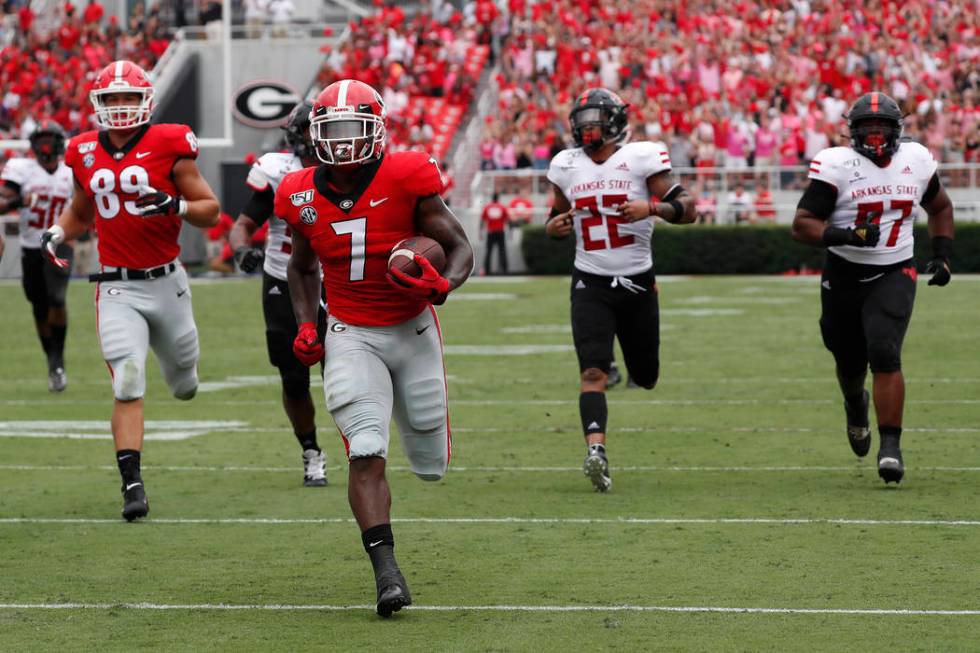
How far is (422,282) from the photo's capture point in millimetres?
5516

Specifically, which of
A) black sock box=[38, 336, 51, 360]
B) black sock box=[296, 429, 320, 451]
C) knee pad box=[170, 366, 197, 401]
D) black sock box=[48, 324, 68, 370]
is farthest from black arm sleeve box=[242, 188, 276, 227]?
black sock box=[38, 336, 51, 360]

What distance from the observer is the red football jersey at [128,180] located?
7758mm

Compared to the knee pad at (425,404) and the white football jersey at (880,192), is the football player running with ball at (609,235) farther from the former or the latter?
the knee pad at (425,404)

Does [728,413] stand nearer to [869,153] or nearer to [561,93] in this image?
[869,153]

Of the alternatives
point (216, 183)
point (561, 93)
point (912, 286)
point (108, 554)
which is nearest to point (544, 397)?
point (912, 286)

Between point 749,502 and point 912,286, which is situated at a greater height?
point 912,286

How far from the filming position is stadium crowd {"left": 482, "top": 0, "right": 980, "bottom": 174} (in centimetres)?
2669

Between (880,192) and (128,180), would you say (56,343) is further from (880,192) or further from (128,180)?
(880,192)

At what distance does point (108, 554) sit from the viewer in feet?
21.6

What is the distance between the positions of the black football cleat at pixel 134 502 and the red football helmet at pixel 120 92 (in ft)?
5.16

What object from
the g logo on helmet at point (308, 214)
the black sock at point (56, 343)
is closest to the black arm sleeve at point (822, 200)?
the g logo on helmet at point (308, 214)

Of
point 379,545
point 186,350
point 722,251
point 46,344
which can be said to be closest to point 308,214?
point 379,545

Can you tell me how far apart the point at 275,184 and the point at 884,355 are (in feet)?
9.33

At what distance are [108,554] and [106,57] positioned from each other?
83.3 ft
